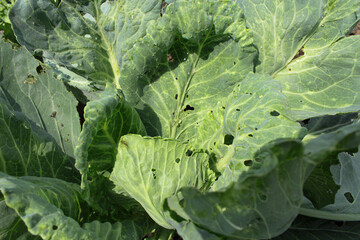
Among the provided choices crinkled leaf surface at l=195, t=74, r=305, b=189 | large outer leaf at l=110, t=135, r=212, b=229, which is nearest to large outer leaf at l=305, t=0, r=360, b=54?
crinkled leaf surface at l=195, t=74, r=305, b=189

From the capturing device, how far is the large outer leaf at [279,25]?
2.14m

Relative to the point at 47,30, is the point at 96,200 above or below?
below

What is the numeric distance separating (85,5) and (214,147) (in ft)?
4.60

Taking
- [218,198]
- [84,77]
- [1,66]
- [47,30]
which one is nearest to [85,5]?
[47,30]

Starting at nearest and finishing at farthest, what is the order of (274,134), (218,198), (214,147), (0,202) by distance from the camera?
(218,198)
(274,134)
(0,202)
(214,147)

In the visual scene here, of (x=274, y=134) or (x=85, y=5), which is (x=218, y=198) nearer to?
(x=274, y=134)

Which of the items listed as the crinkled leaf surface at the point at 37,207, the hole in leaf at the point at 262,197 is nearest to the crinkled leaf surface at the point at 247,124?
the hole in leaf at the point at 262,197

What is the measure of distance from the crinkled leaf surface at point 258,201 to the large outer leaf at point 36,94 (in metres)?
1.06

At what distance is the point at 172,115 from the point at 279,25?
3.14 ft

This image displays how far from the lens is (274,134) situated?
59.1 inches

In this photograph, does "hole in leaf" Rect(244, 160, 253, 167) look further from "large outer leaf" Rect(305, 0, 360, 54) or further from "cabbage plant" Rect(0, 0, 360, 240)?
"large outer leaf" Rect(305, 0, 360, 54)

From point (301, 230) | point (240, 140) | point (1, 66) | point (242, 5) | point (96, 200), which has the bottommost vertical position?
point (301, 230)

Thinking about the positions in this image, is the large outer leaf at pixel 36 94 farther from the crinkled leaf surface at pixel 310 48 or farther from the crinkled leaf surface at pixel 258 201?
the crinkled leaf surface at pixel 310 48

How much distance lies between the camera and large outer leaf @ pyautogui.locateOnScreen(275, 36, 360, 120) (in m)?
2.04
